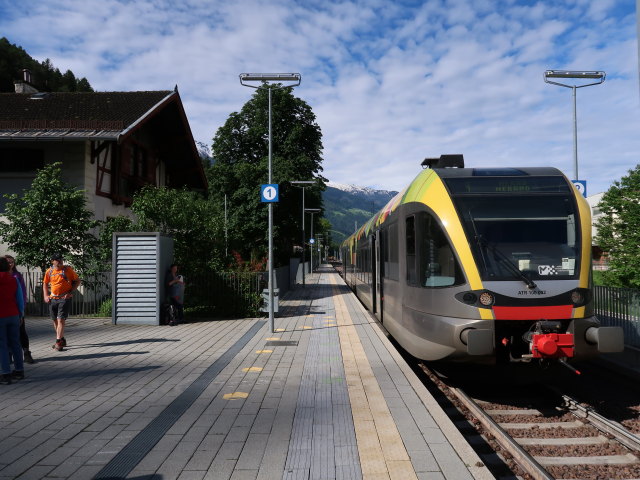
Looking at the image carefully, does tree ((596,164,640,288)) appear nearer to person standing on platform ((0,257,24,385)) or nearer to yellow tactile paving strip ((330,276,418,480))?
yellow tactile paving strip ((330,276,418,480))

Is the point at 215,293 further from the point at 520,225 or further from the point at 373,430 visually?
the point at 373,430

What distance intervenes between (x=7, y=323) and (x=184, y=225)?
8.58m

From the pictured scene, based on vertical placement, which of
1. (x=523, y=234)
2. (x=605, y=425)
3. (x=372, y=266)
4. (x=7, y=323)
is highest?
(x=523, y=234)

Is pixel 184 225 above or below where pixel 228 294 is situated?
above

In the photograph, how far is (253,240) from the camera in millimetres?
27719

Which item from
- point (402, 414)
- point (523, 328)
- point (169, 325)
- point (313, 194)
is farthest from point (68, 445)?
point (313, 194)

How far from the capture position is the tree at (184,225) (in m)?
15.0

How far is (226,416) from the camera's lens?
517 centimetres

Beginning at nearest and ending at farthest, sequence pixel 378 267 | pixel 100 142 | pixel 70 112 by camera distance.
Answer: pixel 378 267 → pixel 100 142 → pixel 70 112

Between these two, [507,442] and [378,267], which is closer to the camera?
[507,442]

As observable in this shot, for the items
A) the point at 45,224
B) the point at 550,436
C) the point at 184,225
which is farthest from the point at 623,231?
the point at 45,224

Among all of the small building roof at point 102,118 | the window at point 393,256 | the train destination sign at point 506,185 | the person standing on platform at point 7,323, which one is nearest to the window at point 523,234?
the train destination sign at point 506,185

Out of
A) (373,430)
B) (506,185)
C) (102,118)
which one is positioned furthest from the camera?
(102,118)

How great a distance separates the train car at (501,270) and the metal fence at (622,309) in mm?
3485
